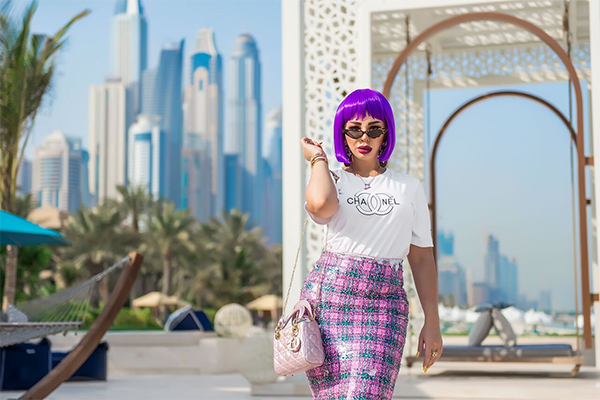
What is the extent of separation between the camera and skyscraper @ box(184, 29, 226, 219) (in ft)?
301

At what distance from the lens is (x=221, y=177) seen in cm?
9444

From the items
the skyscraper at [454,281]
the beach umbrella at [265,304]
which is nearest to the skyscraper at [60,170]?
the beach umbrella at [265,304]

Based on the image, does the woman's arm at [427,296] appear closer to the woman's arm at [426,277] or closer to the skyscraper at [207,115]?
the woman's arm at [426,277]

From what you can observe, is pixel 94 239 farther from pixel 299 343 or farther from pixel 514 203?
pixel 299 343

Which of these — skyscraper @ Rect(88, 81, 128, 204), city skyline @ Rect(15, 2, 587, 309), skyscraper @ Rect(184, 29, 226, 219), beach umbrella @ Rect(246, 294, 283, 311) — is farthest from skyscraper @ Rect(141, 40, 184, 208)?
city skyline @ Rect(15, 2, 587, 309)

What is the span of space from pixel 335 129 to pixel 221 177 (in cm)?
9273

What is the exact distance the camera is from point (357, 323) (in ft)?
6.54

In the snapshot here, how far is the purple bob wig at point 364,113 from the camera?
212cm

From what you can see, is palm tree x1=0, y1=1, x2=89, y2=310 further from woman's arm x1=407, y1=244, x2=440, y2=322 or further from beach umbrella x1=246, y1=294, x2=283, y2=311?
beach umbrella x1=246, y1=294, x2=283, y2=311

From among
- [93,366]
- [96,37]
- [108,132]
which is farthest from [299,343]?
[108,132]

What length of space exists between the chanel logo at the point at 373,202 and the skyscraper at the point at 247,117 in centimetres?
9687

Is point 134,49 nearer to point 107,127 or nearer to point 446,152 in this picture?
point 107,127

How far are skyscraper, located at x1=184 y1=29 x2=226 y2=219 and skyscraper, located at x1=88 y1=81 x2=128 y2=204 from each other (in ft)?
24.7

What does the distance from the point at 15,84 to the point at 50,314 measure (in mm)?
4178
